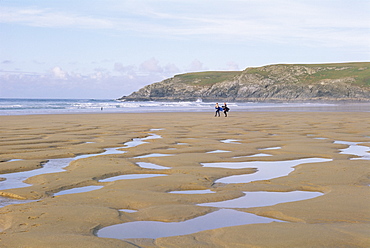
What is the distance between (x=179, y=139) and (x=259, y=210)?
8761 millimetres

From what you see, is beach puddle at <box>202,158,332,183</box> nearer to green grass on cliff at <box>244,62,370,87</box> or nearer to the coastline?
the coastline

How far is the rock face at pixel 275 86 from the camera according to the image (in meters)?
122

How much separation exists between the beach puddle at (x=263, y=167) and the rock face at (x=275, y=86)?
10988 centimetres

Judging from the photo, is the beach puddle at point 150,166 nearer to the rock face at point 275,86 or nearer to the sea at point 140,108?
the sea at point 140,108

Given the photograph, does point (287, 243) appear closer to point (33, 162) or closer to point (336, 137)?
point (33, 162)

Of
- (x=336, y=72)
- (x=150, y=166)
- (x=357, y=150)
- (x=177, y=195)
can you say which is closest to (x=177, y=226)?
(x=177, y=195)

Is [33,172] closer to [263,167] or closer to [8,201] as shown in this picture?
[8,201]

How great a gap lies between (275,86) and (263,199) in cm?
13161

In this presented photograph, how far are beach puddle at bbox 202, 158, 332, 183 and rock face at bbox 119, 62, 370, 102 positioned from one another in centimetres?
10988

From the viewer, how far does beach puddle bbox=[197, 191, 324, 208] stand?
5.23 m

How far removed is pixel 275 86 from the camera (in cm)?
13375

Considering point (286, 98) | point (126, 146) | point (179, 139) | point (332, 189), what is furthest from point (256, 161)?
point (286, 98)

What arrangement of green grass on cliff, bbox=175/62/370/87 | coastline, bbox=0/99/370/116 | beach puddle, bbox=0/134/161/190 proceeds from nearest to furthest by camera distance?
beach puddle, bbox=0/134/161/190
coastline, bbox=0/99/370/116
green grass on cliff, bbox=175/62/370/87

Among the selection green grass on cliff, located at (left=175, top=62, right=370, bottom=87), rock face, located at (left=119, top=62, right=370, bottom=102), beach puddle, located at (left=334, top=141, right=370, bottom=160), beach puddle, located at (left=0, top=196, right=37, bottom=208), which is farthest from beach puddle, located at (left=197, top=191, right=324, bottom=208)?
green grass on cliff, located at (left=175, top=62, right=370, bottom=87)
